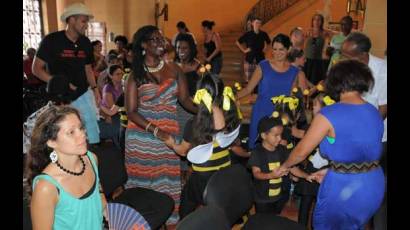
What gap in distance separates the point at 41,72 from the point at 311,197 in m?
2.51

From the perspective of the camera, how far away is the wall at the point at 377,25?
524 cm

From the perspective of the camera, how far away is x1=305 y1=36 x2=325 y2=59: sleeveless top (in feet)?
22.4

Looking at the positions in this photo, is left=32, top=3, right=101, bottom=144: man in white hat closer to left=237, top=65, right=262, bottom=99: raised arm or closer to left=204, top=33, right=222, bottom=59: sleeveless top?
left=237, top=65, right=262, bottom=99: raised arm

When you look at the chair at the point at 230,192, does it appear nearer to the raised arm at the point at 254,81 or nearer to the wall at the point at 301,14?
the raised arm at the point at 254,81

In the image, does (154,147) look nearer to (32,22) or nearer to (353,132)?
(353,132)

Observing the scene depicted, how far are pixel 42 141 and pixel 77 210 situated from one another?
0.38m

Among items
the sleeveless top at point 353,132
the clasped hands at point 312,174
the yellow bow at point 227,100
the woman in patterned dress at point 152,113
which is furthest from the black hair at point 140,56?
the sleeveless top at point 353,132

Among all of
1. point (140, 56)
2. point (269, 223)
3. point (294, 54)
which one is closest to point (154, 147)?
point (140, 56)

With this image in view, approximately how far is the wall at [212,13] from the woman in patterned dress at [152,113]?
411 inches
